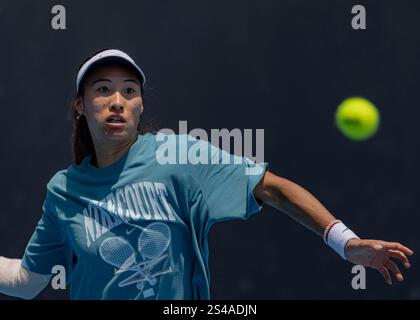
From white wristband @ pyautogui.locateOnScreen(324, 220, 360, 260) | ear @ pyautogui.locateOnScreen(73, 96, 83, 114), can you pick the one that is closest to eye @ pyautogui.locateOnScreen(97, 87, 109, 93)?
ear @ pyautogui.locateOnScreen(73, 96, 83, 114)

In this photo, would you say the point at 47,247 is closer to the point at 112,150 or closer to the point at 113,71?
the point at 112,150

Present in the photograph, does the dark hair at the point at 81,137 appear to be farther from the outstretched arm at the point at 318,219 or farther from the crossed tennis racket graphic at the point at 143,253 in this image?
the outstretched arm at the point at 318,219

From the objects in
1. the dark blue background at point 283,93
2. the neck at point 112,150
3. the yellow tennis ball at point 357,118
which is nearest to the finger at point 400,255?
the neck at point 112,150

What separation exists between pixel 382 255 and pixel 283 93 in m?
2.30

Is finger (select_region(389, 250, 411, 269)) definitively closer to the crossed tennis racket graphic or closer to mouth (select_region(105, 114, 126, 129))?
the crossed tennis racket graphic

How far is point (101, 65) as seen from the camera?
2.76 m

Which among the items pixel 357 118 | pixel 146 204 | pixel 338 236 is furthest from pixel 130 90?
pixel 357 118

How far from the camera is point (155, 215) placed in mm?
2561

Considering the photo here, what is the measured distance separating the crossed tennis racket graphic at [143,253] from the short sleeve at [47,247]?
237mm

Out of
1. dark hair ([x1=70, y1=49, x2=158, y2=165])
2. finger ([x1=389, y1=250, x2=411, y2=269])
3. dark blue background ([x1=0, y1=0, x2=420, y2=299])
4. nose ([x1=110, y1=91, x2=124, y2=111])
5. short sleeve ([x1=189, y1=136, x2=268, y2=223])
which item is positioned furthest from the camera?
dark blue background ([x1=0, y1=0, x2=420, y2=299])

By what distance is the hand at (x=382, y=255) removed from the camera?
2.29 meters

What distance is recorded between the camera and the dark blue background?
4.50m

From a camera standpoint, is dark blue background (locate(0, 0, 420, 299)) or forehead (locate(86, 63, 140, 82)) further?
dark blue background (locate(0, 0, 420, 299))

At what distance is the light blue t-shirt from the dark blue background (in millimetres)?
1849
